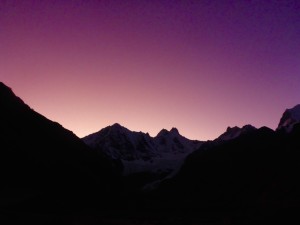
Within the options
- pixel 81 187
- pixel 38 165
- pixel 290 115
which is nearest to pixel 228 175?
pixel 81 187

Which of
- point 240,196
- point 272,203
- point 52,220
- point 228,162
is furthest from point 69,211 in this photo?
point 228,162

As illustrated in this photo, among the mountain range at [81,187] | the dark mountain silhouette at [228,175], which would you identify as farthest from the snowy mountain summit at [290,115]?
the mountain range at [81,187]

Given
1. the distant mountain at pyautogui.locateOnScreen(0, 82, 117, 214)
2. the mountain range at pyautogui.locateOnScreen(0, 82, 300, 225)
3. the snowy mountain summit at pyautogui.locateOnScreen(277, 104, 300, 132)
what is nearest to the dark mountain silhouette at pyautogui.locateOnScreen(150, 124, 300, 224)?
the mountain range at pyautogui.locateOnScreen(0, 82, 300, 225)

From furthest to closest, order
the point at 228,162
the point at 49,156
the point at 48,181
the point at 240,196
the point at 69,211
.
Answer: the point at 228,162
the point at 240,196
the point at 49,156
the point at 48,181
the point at 69,211

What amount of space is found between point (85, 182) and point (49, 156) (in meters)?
6.82

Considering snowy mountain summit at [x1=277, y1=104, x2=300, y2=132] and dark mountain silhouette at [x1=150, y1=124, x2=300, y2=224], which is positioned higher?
snowy mountain summit at [x1=277, y1=104, x2=300, y2=132]

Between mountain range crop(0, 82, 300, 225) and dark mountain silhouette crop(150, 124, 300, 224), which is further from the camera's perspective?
dark mountain silhouette crop(150, 124, 300, 224)

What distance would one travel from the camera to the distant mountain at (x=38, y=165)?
124 ft

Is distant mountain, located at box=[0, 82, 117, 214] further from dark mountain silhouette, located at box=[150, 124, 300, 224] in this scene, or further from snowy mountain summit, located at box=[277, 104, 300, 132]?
snowy mountain summit, located at box=[277, 104, 300, 132]

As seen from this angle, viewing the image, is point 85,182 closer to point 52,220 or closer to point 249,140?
point 52,220

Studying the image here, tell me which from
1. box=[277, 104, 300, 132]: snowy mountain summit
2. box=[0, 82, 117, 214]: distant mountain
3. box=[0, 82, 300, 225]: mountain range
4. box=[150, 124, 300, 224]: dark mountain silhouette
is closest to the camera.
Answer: box=[0, 82, 300, 225]: mountain range

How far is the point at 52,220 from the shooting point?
24.3 meters

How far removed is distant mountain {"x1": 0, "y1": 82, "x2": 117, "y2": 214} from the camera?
37906 mm

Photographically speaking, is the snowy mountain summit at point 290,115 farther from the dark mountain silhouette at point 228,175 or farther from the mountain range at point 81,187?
the mountain range at point 81,187
